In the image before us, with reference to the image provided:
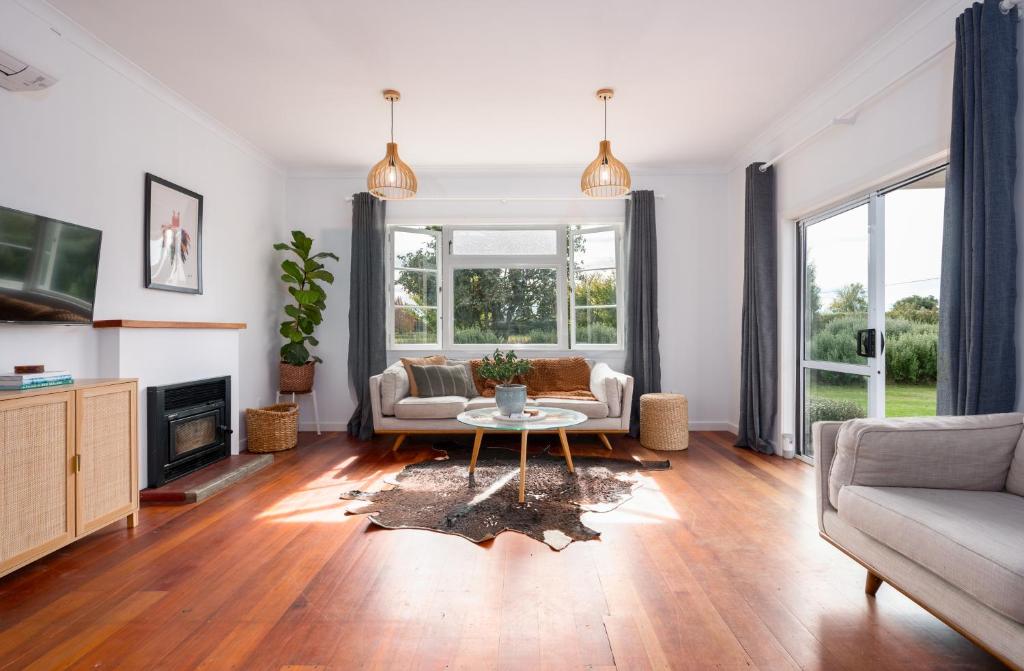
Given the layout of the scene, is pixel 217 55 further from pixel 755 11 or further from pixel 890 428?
pixel 890 428

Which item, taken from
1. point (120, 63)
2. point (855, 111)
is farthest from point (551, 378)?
point (120, 63)

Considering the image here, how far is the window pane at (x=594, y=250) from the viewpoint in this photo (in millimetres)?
5582

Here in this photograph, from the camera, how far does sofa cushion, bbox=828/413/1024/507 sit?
6.27ft

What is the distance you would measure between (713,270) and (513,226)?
2.08m

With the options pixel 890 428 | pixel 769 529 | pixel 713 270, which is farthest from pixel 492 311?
pixel 890 428

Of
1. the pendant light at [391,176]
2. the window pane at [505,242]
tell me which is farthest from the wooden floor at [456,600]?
the window pane at [505,242]

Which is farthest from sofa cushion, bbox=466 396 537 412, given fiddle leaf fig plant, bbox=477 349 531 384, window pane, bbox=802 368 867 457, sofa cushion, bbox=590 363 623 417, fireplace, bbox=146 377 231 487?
window pane, bbox=802 368 867 457

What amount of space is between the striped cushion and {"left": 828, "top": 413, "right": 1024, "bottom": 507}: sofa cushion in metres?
3.36

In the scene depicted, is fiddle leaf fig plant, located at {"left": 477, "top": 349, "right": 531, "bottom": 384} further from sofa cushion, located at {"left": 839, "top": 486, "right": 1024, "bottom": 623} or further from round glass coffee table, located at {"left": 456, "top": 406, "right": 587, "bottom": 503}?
sofa cushion, located at {"left": 839, "top": 486, "right": 1024, "bottom": 623}

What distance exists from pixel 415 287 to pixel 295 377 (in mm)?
1479

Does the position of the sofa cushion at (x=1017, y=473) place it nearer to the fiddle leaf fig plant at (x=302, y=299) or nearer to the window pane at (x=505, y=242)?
the window pane at (x=505, y=242)

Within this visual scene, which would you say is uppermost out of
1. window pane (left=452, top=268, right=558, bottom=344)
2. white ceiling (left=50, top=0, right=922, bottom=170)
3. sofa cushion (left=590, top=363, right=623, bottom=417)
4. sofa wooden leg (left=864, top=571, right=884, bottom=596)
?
white ceiling (left=50, top=0, right=922, bottom=170)

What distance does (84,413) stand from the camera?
2484 mm

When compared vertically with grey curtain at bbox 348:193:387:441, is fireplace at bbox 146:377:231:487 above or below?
below
